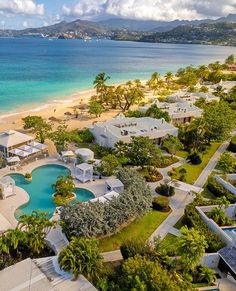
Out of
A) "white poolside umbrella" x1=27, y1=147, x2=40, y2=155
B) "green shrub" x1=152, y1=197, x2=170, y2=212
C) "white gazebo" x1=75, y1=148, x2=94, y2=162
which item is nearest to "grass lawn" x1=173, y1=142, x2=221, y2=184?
"green shrub" x1=152, y1=197, x2=170, y2=212

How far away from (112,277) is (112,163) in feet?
52.5

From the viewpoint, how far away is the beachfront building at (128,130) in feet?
134

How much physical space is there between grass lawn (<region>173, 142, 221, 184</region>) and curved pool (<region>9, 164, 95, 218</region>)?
11896 mm

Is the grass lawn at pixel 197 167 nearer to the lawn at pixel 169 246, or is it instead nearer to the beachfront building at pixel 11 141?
the lawn at pixel 169 246

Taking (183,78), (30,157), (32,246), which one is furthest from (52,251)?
(183,78)

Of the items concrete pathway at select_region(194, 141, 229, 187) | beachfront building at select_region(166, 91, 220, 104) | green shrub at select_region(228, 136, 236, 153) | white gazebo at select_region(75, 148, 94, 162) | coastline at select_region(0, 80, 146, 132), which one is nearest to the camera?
concrete pathway at select_region(194, 141, 229, 187)

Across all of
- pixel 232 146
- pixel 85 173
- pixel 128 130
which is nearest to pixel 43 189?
pixel 85 173

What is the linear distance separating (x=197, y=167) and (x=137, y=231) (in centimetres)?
1580

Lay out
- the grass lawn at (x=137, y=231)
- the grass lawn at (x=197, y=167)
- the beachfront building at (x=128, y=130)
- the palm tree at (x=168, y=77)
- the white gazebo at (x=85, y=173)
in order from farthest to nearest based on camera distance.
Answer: the palm tree at (x=168, y=77) → the beachfront building at (x=128, y=130) → the grass lawn at (x=197, y=167) → the white gazebo at (x=85, y=173) → the grass lawn at (x=137, y=231)

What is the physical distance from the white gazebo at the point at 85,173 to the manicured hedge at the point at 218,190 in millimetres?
12734

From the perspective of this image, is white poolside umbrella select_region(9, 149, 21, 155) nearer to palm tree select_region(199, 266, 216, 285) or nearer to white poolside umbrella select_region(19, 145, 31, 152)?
white poolside umbrella select_region(19, 145, 31, 152)

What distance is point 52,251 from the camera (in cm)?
2203

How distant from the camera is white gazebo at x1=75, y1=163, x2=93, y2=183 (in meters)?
32.9

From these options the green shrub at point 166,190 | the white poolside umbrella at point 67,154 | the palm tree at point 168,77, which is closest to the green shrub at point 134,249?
the green shrub at point 166,190
